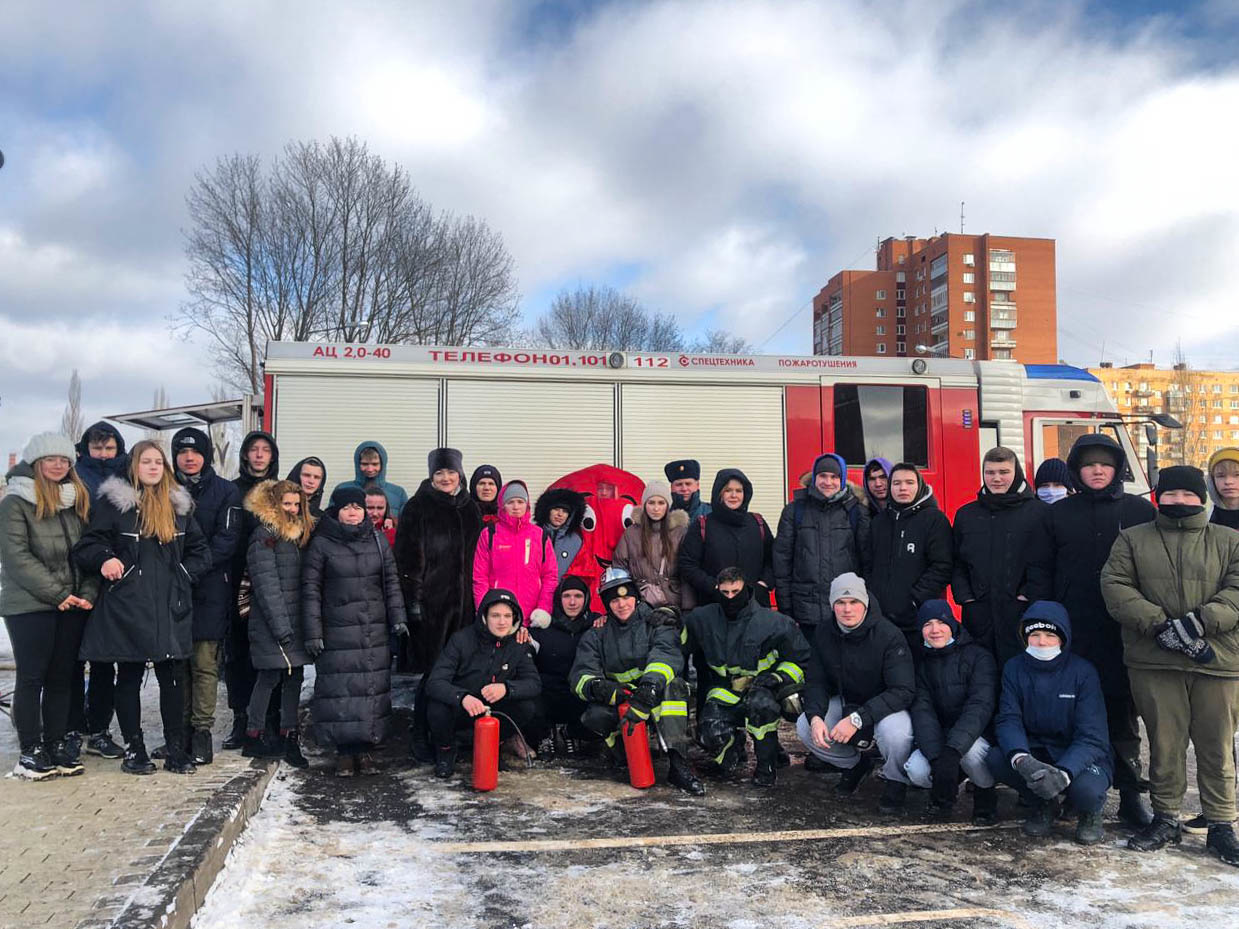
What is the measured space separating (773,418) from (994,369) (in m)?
2.58

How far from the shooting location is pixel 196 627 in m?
5.66

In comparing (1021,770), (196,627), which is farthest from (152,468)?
(1021,770)

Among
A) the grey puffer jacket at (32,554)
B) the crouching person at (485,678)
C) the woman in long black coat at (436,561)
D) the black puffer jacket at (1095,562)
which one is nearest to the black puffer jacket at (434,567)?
the woman in long black coat at (436,561)

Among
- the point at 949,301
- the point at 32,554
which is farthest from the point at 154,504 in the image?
the point at 949,301

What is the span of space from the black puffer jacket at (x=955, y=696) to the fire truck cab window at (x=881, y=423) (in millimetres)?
4648

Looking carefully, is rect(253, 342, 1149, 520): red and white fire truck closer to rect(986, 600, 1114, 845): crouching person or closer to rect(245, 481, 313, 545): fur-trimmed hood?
rect(245, 481, 313, 545): fur-trimmed hood

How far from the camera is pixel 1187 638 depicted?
4508 millimetres

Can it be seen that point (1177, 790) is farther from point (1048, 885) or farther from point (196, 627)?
point (196, 627)

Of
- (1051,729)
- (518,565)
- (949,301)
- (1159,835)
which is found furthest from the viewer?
(949,301)

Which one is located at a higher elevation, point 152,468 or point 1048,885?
point 152,468

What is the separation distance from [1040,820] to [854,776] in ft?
3.45

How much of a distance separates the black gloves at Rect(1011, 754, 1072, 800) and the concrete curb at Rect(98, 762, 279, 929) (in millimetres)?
3753

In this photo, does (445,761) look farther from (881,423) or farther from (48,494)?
(881,423)

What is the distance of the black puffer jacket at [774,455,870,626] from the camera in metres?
6.29
